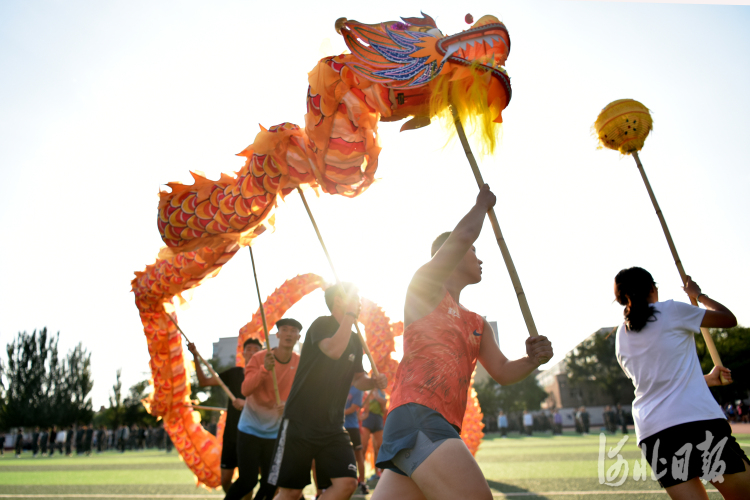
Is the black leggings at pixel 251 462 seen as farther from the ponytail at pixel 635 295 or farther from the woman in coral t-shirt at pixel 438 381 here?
the ponytail at pixel 635 295

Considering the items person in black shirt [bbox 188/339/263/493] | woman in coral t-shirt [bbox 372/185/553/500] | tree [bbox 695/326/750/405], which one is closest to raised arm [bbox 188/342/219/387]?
person in black shirt [bbox 188/339/263/493]

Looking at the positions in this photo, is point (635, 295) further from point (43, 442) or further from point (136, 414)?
point (136, 414)

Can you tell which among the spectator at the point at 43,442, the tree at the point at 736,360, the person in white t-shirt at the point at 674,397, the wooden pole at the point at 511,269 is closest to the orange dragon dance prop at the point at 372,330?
the person in white t-shirt at the point at 674,397

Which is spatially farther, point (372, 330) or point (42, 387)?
point (42, 387)

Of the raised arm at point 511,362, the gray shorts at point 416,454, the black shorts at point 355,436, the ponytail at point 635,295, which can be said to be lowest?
the black shorts at point 355,436

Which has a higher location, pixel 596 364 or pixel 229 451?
pixel 596 364

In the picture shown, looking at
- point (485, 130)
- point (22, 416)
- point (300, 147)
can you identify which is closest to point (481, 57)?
point (485, 130)

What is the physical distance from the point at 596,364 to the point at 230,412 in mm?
50010

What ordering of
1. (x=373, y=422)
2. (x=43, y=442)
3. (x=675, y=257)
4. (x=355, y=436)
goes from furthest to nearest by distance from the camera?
(x=43, y=442) → (x=373, y=422) → (x=355, y=436) → (x=675, y=257)

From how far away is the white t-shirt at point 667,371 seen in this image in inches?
96.7

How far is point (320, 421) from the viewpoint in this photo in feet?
11.6

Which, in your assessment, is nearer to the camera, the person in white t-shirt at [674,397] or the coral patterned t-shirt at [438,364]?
the coral patterned t-shirt at [438,364]

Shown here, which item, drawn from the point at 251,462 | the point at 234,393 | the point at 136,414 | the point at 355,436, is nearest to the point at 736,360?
the point at 355,436

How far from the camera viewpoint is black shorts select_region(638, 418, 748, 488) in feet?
7.64
